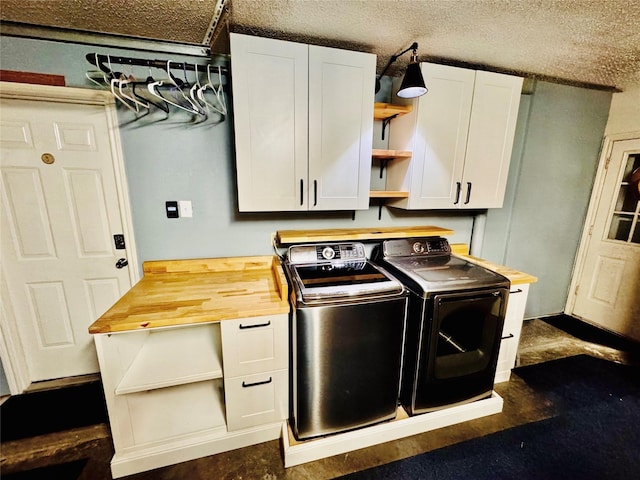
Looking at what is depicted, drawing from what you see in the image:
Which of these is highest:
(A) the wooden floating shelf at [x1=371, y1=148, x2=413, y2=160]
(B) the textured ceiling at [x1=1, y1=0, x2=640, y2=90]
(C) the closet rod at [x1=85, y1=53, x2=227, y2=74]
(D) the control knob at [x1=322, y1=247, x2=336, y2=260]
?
(B) the textured ceiling at [x1=1, y1=0, x2=640, y2=90]

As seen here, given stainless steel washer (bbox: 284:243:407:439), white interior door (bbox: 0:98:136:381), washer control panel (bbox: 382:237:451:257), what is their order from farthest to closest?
washer control panel (bbox: 382:237:451:257) → white interior door (bbox: 0:98:136:381) → stainless steel washer (bbox: 284:243:407:439)

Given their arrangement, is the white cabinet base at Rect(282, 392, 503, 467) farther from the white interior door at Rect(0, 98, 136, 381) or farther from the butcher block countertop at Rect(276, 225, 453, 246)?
the white interior door at Rect(0, 98, 136, 381)

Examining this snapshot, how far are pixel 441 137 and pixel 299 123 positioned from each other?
3.40 feet

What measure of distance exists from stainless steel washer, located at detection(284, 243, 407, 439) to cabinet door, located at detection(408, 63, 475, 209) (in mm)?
799

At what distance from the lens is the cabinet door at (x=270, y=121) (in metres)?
1.54

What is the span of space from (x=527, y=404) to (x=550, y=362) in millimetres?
705

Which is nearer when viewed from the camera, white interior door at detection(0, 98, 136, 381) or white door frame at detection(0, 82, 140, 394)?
white door frame at detection(0, 82, 140, 394)

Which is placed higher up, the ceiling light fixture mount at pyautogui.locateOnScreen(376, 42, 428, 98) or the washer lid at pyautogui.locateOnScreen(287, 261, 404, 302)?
the ceiling light fixture mount at pyautogui.locateOnScreen(376, 42, 428, 98)

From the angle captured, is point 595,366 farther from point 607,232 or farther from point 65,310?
point 65,310

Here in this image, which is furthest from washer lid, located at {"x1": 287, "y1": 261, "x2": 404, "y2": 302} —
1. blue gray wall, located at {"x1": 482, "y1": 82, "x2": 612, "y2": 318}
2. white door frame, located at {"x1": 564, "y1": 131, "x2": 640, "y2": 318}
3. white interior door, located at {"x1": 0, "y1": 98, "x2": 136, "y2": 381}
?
white door frame, located at {"x1": 564, "y1": 131, "x2": 640, "y2": 318}

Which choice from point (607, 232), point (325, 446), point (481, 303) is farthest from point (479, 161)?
point (325, 446)

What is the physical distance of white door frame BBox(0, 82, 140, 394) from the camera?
1.59 metres

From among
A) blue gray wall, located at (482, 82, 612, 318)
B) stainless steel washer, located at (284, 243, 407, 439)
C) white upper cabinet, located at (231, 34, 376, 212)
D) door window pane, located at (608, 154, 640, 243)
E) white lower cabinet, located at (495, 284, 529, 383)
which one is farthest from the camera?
door window pane, located at (608, 154, 640, 243)

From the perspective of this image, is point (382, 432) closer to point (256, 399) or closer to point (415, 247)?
point (256, 399)
